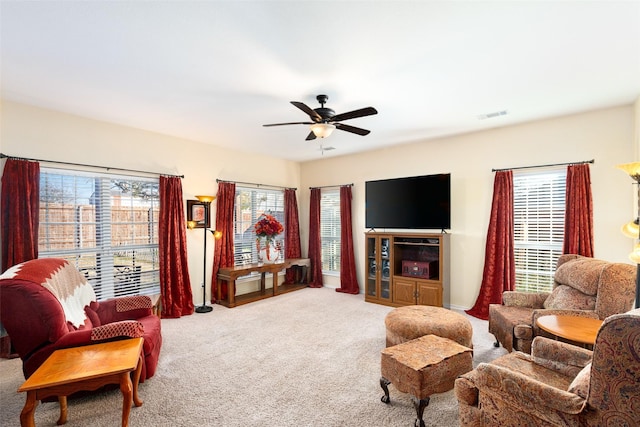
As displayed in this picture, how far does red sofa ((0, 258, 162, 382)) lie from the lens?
2139mm

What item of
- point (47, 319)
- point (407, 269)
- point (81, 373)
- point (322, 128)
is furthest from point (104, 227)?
point (407, 269)

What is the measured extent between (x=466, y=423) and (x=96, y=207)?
4.71 m

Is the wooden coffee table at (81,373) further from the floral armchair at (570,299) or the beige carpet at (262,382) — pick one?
the floral armchair at (570,299)

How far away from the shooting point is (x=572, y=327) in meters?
2.47

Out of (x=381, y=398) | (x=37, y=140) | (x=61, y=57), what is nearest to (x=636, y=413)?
(x=381, y=398)

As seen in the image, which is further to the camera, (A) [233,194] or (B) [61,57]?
(A) [233,194]

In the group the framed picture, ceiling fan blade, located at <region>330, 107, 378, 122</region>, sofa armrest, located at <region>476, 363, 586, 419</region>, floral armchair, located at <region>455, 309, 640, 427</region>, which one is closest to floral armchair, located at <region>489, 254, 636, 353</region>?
floral armchair, located at <region>455, 309, 640, 427</region>

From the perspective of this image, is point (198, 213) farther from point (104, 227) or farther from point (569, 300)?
point (569, 300)

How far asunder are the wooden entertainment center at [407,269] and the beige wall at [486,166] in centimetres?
32

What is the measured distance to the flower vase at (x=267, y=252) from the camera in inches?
227

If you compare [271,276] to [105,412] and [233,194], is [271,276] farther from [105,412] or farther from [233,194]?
[105,412]

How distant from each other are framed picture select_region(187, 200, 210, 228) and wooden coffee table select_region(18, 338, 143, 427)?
295cm

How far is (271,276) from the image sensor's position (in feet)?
20.8

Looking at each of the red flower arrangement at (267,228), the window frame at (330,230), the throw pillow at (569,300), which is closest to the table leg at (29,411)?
the red flower arrangement at (267,228)
